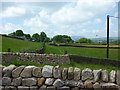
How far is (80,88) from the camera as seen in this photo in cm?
319

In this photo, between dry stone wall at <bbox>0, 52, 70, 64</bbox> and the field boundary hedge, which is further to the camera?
the field boundary hedge

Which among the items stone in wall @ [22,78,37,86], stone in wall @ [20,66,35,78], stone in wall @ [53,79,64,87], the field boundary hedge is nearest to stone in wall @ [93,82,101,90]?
stone in wall @ [53,79,64,87]

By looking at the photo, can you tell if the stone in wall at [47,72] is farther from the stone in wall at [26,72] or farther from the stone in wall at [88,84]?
the stone in wall at [88,84]

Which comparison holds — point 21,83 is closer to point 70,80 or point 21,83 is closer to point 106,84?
point 70,80

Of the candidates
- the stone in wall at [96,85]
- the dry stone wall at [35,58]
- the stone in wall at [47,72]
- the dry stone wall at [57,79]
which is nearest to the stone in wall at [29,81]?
the dry stone wall at [57,79]

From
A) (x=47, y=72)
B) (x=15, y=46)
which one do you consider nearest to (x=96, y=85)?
(x=47, y=72)

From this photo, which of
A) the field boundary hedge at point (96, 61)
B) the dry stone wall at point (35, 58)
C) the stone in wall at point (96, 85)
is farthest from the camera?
the field boundary hedge at point (96, 61)

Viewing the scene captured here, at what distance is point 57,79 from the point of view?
10.5 ft

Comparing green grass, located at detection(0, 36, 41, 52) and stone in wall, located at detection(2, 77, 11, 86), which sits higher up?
green grass, located at detection(0, 36, 41, 52)

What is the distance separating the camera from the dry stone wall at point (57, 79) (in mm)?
3143

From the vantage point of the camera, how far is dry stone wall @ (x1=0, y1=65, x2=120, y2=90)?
3143 mm

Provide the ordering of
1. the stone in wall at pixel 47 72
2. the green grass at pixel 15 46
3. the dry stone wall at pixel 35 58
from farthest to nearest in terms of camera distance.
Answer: the green grass at pixel 15 46 → the dry stone wall at pixel 35 58 → the stone in wall at pixel 47 72

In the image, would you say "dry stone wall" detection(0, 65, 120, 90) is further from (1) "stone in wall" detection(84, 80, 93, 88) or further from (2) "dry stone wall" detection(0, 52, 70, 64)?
(2) "dry stone wall" detection(0, 52, 70, 64)

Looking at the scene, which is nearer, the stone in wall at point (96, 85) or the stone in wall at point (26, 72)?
the stone in wall at point (96, 85)
